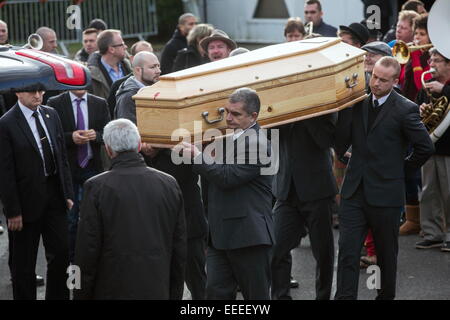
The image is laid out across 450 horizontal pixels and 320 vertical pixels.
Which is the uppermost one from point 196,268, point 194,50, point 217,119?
point 217,119

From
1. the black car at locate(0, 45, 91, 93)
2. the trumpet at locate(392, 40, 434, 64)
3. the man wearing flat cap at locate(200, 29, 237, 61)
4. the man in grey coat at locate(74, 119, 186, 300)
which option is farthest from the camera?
the trumpet at locate(392, 40, 434, 64)

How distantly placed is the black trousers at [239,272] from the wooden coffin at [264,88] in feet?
2.78

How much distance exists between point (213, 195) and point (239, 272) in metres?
0.56

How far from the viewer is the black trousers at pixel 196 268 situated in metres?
7.65

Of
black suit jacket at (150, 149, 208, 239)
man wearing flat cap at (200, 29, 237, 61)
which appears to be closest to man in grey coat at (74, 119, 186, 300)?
black suit jacket at (150, 149, 208, 239)

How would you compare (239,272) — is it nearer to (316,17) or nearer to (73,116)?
(73,116)

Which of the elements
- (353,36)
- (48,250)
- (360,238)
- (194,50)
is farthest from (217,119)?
(194,50)

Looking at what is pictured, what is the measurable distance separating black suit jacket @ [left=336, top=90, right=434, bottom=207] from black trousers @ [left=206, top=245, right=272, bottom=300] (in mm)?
1083

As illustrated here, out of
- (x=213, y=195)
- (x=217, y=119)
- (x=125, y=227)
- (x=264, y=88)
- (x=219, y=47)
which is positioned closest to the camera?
(x=125, y=227)

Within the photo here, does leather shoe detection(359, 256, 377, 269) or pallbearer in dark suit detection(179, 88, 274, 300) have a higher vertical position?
pallbearer in dark suit detection(179, 88, 274, 300)

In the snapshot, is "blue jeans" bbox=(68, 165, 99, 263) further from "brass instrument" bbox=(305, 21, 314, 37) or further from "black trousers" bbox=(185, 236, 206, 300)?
"brass instrument" bbox=(305, 21, 314, 37)

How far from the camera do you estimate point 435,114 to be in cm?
914

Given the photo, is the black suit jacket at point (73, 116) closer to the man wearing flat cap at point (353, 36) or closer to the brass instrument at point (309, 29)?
the man wearing flat cap at point (353, 36)

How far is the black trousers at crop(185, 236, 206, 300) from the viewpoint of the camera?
7652 mm
